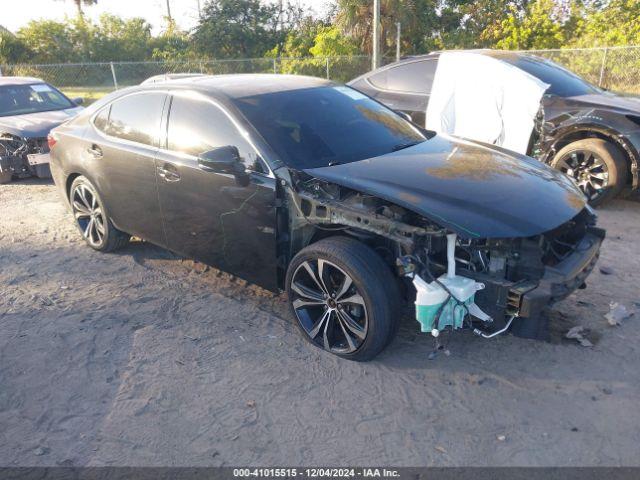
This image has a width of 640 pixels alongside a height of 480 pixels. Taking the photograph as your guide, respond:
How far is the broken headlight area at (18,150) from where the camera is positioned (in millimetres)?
7781

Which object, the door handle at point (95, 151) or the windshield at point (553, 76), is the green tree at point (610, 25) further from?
the door handle at point (95, 151)

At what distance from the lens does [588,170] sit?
233 inches

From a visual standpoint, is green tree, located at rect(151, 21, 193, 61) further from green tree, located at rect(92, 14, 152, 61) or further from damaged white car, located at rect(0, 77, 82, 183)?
damaged white car, located at rect(0, 77, 82, 183)

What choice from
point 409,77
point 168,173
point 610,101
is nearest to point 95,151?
point 168,173

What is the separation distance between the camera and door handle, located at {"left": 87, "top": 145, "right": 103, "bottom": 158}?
15.2 ft

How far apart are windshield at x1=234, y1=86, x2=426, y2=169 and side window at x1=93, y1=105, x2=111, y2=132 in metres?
1.68

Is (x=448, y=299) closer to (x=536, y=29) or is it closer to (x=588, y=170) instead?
(x=588, y=170)

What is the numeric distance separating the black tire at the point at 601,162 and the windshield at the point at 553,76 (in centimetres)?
71

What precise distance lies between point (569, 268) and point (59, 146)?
15.9 feet

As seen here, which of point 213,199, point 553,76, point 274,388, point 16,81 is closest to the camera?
point 274,388

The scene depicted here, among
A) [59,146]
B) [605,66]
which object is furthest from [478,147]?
[605,66]

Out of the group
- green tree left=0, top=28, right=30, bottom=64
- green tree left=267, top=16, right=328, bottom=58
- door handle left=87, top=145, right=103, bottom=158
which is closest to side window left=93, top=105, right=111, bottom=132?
door handle left=87, top=145, right=103, bottom=158

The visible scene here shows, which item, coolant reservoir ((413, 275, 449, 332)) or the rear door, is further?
the rear door

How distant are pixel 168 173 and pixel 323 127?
1.26 meters
